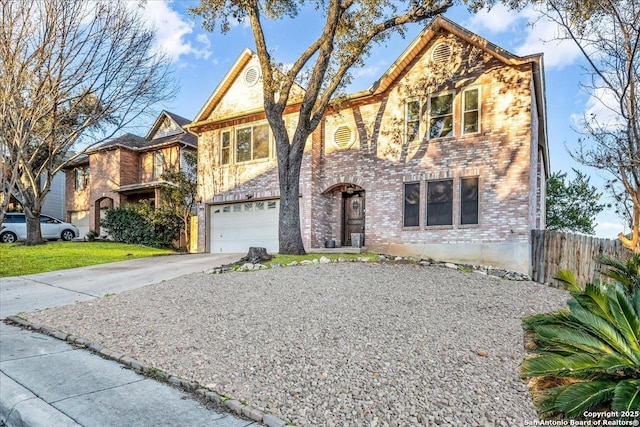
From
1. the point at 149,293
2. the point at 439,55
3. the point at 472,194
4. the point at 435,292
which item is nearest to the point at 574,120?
the point at 472,194

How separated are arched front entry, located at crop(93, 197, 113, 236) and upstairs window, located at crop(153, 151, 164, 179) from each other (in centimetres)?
331

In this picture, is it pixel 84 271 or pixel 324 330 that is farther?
pixel 84 271

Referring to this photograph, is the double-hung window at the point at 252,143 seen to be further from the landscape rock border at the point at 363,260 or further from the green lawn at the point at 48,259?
the landscape rock border at the point at 363,260

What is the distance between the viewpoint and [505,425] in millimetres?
2828

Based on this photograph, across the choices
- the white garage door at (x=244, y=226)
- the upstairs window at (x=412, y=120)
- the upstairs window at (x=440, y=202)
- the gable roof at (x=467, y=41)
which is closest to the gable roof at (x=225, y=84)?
the gable roof at (x=467, y=41)

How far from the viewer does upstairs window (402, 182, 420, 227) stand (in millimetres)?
12875

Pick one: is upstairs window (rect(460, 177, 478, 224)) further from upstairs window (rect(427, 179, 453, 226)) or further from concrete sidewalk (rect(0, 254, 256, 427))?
concrete sidewalk (rect(0, 254, 256, 427))

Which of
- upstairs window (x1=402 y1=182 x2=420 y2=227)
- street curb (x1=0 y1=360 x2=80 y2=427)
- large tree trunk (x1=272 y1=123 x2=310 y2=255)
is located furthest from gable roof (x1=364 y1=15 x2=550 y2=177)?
street curb (x1=0 y1=360 x2=80 y2=427)

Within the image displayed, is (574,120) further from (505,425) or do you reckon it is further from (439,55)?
(505,425)

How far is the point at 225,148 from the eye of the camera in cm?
1689

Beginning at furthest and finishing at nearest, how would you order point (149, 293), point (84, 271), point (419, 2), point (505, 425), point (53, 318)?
1. point (419, 2)
2. point (84, 271)
3. point (149, 293)
4. point (53, 318)
5. point (505, 425)

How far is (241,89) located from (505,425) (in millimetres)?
16022

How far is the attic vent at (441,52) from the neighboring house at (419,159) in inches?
1.4

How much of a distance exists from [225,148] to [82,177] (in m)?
14.4
